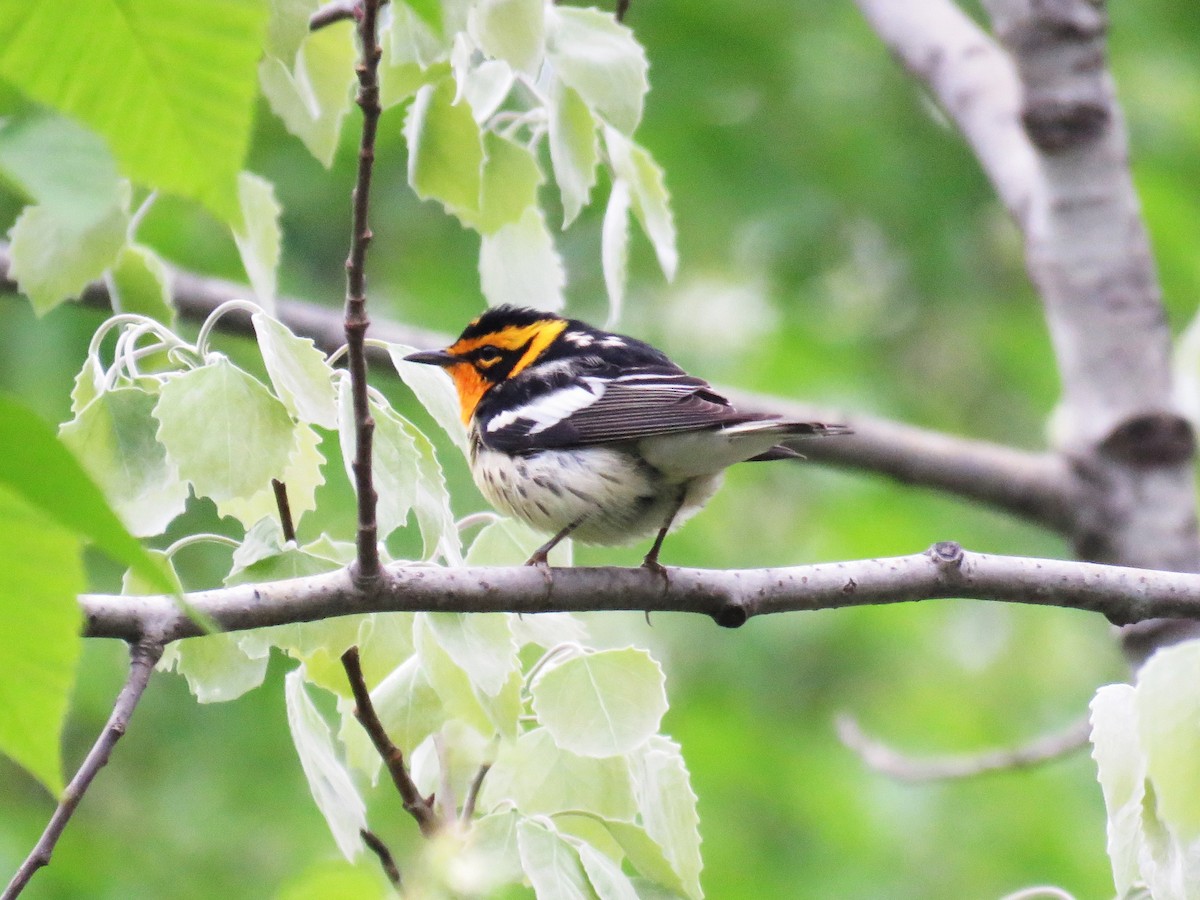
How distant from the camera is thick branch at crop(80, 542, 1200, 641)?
2164mm

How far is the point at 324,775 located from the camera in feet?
7.07

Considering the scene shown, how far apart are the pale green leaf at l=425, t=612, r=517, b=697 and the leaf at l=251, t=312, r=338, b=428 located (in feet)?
1.15

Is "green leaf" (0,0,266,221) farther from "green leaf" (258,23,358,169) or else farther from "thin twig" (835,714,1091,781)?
"thin twig" (835,714,1091,781)

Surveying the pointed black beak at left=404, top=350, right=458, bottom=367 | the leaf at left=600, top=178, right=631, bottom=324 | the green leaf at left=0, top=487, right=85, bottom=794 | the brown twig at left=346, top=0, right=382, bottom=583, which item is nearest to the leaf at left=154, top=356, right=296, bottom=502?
the brown twig at left=346, top=0, right=382, bottom=583

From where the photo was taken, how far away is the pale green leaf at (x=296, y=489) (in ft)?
7.52

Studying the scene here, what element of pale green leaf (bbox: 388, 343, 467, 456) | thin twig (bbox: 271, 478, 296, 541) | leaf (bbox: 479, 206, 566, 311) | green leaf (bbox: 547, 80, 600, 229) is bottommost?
thin twig (bbox: 271, 478, 296, 541)

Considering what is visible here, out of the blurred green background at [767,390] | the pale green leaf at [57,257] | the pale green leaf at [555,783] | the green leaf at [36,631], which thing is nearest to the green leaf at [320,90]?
the pale green leaf at [57,257]

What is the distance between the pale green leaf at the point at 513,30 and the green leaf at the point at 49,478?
126cm

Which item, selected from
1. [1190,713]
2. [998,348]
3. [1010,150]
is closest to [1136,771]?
[1190,713]

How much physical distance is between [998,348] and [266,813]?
165 inches

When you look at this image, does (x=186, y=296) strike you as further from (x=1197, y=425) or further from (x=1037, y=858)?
(x=1037, y=858)

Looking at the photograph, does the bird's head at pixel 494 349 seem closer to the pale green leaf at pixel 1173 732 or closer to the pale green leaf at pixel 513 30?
the pale green leaf at pixel 513 30

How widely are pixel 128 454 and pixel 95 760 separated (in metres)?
0.49

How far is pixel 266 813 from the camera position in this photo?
618 cm
